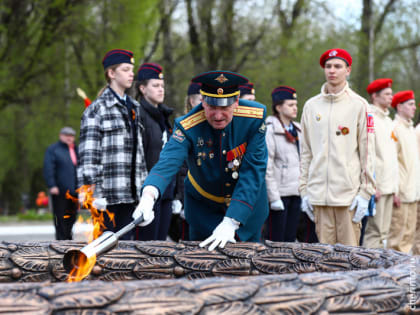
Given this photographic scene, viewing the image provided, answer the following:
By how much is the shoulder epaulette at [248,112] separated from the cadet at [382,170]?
10.4ft

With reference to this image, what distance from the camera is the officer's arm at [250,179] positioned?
313 cm

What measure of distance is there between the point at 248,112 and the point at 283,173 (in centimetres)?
287

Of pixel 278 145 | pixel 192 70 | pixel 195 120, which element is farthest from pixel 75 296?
pixel 192 70

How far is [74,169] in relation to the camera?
8.34 m

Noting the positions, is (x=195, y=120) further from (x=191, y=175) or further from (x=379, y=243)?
(x=379, y=243)

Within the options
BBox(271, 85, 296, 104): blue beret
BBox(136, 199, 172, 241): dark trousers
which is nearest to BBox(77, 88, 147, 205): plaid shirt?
BBox(136, 199, 172, 241): dark trousers

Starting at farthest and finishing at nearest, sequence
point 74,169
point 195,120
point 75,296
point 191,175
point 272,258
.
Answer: point 74,169 < point 191,175 < point 195,120 < point 272,258 < point 75,296

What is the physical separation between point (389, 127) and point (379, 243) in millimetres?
1273

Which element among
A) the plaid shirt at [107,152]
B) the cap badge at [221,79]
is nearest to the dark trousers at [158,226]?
the plaid shirt at [107,152]

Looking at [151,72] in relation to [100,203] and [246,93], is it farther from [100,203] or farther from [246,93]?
[246,93]

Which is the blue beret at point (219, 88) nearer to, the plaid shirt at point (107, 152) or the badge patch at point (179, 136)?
the badge patch at point (179, 136)

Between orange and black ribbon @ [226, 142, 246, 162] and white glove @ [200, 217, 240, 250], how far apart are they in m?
0.43

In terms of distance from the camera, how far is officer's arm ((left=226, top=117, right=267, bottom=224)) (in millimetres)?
3128

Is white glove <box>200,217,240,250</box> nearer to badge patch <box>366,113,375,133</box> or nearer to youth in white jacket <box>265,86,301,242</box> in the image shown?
badge patch <box>366,113,375,133</box>
